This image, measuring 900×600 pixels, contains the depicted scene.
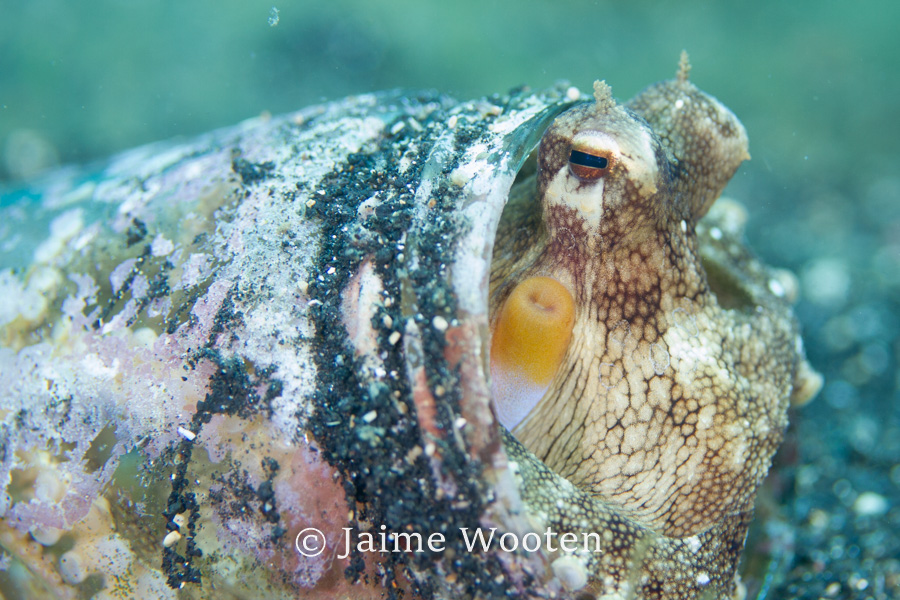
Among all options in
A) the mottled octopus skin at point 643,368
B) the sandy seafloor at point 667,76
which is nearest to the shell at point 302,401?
the mottled octopus skin at point 643,368

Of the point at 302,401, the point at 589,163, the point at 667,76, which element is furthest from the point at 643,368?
the point at 667,76

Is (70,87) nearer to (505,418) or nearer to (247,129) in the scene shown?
(247,129)

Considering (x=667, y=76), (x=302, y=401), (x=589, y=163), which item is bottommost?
(x=302, y=401)

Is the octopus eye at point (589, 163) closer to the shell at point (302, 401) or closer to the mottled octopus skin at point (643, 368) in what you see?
the mottled octopus skin at point (643, 368)

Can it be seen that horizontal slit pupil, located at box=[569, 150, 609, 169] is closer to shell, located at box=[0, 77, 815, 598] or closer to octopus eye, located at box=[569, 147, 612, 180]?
octopus eye, located at box=[569, 147, 612, 180]

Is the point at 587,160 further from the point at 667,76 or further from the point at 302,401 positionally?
the point at 667,76

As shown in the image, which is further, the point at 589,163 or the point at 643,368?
the point at 643,368

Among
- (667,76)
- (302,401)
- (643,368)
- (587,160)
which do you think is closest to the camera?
(302,401)
